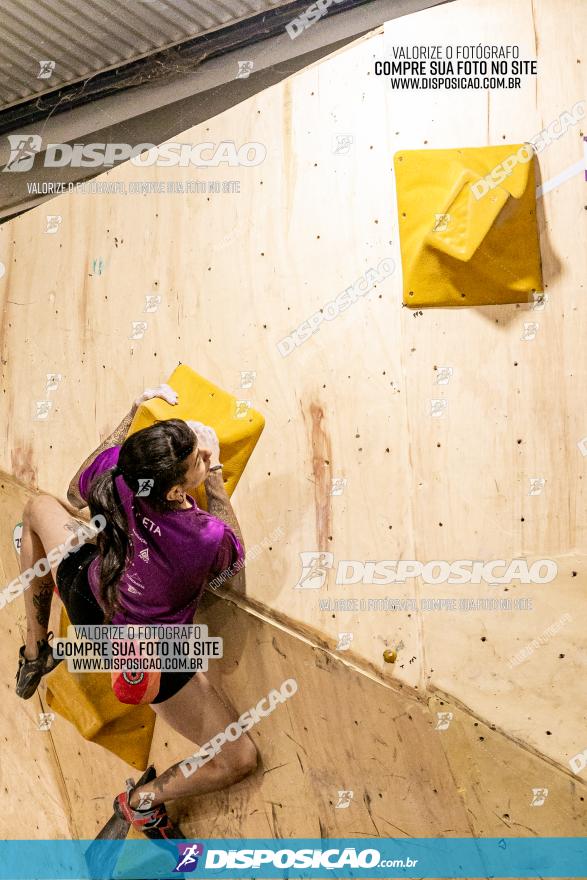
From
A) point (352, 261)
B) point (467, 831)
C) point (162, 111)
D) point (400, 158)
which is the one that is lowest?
point (467, 831)

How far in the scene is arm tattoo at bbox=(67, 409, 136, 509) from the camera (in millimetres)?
2428

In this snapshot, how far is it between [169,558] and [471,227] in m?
1.26

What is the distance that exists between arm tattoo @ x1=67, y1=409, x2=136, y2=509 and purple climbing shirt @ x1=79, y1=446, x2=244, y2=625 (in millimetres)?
94

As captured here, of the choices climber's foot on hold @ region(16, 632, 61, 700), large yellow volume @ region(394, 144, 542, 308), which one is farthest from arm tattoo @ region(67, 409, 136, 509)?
large yellow volume @ region(394, 144, 542, 308)

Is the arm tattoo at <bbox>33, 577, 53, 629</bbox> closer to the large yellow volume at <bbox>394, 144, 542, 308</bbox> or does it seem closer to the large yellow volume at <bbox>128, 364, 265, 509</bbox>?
the large yellow volume at <bbox>128, 364, 265, 509</bbox>

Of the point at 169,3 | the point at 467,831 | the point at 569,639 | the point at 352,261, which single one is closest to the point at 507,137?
the point at 352,261

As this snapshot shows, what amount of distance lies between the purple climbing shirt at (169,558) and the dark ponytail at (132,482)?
2 centimetres

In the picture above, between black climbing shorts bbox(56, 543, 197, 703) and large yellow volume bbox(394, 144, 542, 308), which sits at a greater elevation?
large yellow volume bbox(394, 144, 542, 308)

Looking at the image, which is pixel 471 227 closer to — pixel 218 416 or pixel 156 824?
pixel 218 416

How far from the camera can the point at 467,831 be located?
221cm

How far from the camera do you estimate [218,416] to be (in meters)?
2.36

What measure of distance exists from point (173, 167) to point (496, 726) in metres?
1.91

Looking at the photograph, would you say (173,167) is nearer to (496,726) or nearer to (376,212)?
(376,212)

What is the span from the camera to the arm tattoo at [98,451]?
243 cm
